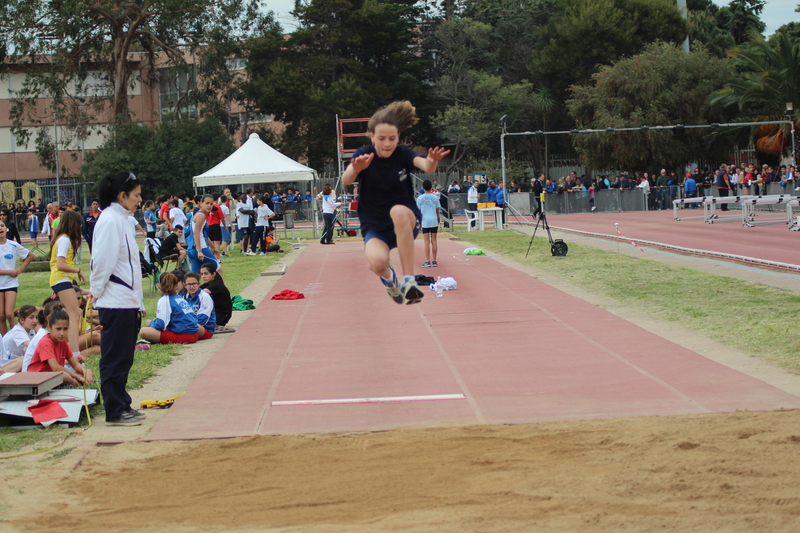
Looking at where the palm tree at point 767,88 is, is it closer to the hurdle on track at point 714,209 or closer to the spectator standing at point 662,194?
the spectator standing at point 662,194

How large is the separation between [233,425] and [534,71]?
49.9m

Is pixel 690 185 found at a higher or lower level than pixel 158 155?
lower

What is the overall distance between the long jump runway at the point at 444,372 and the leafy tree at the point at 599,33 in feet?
135

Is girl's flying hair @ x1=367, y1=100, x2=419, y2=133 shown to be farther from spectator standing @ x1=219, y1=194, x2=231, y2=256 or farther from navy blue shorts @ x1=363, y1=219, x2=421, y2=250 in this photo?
spectator standing @ x1=219, y1=194, x2=231, y2=256

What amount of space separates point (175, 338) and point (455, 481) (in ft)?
20.9

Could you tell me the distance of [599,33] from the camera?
167 ft

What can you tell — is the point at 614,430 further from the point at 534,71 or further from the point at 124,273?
the point at 534,71

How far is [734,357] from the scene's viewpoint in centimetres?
875

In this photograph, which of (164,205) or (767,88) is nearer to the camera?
(164,205)

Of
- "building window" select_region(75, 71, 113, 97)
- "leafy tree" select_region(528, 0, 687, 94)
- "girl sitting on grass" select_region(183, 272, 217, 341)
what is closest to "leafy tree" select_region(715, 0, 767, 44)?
"leafy tree" select_region(528, 0, 687, 94)

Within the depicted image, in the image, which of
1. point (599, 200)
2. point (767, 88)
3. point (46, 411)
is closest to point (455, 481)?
point (46, 411)

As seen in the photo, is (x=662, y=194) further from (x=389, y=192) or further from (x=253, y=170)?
(x=389, y=192)

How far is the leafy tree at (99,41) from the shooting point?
144 ft

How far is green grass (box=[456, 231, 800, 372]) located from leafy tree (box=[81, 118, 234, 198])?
30.2 m
